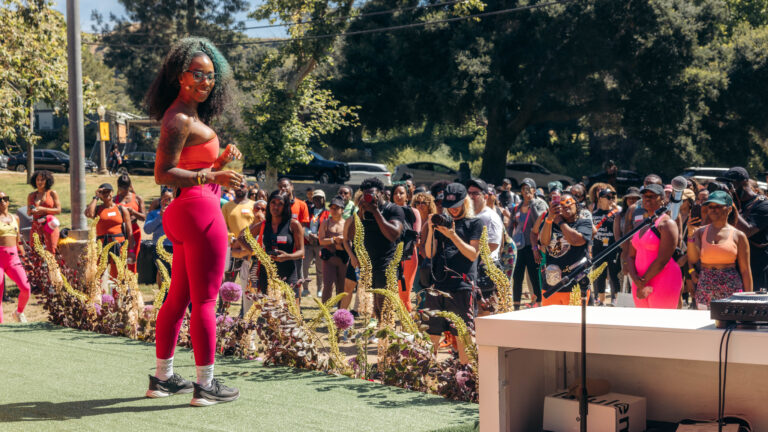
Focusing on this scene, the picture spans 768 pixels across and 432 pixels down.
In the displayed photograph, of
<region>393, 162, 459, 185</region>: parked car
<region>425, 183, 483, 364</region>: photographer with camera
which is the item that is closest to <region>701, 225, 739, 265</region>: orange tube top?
<region>425, 183, 483, 364</region>: photographer with camera

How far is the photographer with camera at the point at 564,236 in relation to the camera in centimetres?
714

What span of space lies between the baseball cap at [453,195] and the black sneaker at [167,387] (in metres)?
2.67

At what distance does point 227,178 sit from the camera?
13.7 feet

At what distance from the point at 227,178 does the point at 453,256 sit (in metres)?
2.65

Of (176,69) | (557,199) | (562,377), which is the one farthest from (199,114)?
(557,199)

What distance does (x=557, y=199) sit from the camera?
7.57 metres

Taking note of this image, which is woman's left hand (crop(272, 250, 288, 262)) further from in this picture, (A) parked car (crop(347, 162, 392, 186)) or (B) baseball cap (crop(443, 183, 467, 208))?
(A) parked car (crop(347, 162, 392, 186))

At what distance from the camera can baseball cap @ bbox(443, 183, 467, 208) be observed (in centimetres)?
645

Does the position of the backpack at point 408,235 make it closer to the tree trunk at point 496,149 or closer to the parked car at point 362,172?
the tree trunk at point 496,149

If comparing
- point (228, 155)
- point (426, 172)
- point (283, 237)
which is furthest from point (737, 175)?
point (426, 172)

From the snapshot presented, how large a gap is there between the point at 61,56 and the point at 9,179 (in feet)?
73.5

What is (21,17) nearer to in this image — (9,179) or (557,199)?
(557,199)

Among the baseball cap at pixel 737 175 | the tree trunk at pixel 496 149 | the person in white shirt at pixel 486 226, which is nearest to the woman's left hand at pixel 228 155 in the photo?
the person in white shirt at pixel 486 226

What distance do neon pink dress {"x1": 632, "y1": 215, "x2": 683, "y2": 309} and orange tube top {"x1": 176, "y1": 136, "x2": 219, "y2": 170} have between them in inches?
157
